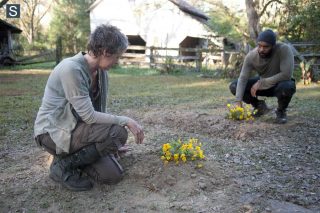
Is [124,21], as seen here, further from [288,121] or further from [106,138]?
[106,138]

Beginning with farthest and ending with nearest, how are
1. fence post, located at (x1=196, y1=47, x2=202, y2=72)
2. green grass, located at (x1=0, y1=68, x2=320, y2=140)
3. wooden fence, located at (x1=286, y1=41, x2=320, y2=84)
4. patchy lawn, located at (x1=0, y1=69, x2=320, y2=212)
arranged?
fence post, located at (x1=196, y1=47, x2=202, y2=72), wooden fence, located at (x1=286, y1=41, x2=320, y2=84), green grass, located at (x1=0, y1=68, x2=320, y2=140), patchy lawn, located at (x1=0, y1=69, x2=320, y2=212)

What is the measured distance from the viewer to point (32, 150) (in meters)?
4.80

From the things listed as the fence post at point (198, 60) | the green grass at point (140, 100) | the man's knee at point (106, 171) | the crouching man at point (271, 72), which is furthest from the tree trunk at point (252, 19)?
the man's knee at point (106, 171)

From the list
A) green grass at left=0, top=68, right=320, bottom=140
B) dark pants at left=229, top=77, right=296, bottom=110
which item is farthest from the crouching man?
green grass at left=0, top=68, right=320, bottom=140

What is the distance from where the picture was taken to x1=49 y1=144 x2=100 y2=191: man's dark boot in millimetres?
3332

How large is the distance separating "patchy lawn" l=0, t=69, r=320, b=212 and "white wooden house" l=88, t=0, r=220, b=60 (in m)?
19.3

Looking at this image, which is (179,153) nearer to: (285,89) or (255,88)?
(255,88)

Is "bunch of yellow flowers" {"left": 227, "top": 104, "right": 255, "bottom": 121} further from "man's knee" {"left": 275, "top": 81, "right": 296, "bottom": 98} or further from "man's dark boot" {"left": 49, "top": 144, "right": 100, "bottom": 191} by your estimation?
"man's dark boot" {"left": 49, "top": 144, "right": 100, "bottom": 191}

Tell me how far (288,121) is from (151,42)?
21.2 meters

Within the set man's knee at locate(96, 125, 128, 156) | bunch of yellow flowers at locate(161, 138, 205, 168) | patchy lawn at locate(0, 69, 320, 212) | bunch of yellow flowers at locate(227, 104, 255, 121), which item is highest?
man's knee at locate(96, 125, 128, 156)

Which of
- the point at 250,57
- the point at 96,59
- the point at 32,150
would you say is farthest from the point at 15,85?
the point at 96,59

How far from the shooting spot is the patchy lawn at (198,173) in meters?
3.20

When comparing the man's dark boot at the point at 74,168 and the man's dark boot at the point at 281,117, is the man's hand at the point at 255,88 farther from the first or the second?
the man's dark boot at the point at 74,168

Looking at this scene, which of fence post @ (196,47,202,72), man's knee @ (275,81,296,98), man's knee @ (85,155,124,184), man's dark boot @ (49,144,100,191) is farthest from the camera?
fence post @ (196,47,202,72)
